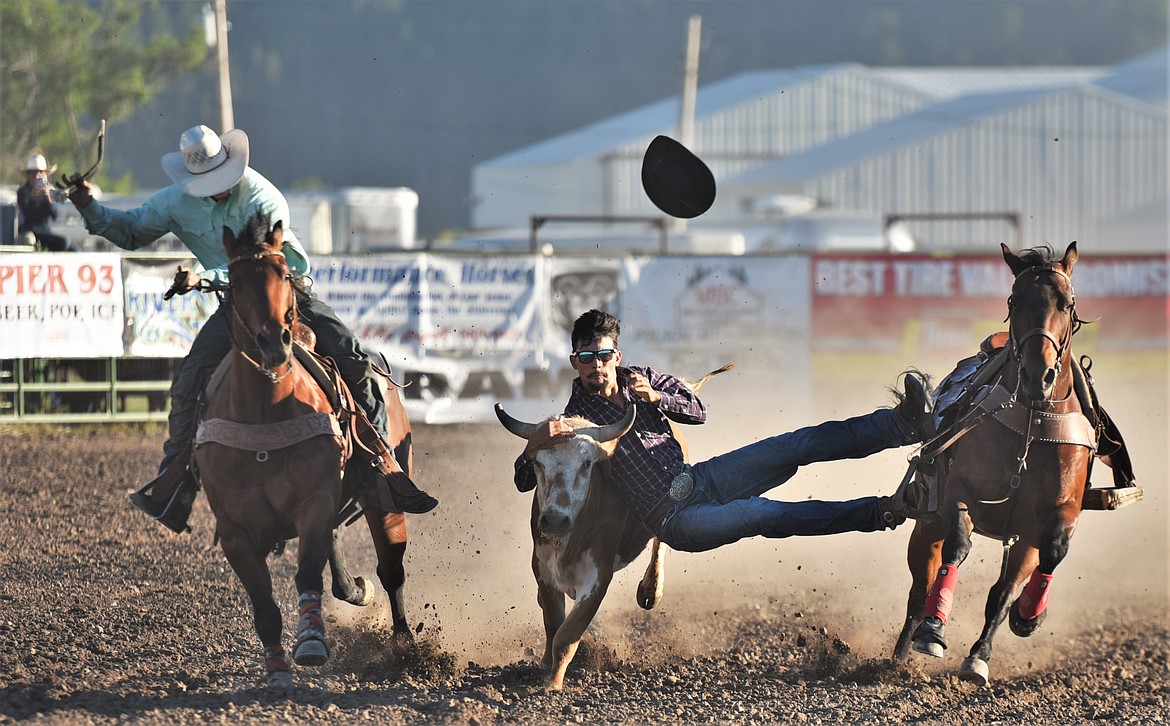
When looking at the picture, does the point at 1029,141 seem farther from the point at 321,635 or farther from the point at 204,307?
the point at 321,635

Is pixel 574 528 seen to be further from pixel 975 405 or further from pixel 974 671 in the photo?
pixel 975 405

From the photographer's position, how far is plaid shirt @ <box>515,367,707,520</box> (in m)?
6.42

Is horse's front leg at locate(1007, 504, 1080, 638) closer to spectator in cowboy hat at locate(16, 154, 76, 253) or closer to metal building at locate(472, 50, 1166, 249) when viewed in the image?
spectator in cowboy hat at locate(16, 154, 76, 253)

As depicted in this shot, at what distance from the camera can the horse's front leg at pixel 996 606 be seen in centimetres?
629

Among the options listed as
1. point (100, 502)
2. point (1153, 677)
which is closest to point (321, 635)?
point (1153, 677)

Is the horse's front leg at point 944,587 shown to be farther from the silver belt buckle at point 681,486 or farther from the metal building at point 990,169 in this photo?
the metal building at point 990,169

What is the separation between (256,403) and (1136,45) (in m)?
129

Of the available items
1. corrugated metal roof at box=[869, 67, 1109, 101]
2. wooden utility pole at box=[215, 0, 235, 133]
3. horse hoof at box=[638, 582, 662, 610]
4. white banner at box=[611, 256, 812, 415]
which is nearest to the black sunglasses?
horse hoof at box=[638, 582, 662, 610]

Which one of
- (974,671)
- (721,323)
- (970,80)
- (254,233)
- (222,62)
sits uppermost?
(970,80)

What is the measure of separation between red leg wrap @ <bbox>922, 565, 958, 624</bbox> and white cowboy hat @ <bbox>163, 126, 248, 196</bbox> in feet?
11.5

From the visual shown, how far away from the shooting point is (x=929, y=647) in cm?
613

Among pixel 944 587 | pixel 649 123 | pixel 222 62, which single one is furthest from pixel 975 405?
pixel 649 123

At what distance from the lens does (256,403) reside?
6.10 meters

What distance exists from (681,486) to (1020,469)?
147 cm
